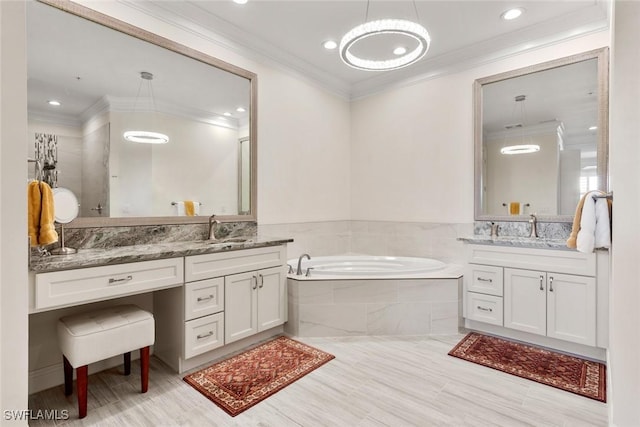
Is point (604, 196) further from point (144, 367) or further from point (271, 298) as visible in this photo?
point (144, 367)

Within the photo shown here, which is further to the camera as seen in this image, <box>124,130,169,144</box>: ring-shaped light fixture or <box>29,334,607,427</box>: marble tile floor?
<box>124,130,169,144</box>: ring-shaped light fixture

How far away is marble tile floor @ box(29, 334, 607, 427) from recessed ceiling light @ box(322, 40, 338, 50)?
2985mm

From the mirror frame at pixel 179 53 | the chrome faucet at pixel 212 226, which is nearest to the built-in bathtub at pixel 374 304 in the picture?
the chrome faucet at pixel 212 226

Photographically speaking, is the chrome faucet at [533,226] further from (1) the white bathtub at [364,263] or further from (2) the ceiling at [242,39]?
(2) the ceiling at [242,39]

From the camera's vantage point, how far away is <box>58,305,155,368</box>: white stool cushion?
1.76m

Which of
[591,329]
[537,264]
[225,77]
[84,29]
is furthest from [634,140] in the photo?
[84,29]

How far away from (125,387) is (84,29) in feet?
7.93

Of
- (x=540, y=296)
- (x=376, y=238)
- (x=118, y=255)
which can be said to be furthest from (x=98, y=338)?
(x=540, y=296)

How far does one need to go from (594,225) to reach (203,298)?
8.67 ft

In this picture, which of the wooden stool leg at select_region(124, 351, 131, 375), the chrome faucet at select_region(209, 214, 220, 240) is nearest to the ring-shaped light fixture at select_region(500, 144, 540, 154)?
the chrome faucet at select_region(209, 214, 220, 240)

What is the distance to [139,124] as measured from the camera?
2514 millimetres

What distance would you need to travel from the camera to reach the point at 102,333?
1.82 m

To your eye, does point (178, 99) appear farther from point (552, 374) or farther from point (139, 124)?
point (552, 374)

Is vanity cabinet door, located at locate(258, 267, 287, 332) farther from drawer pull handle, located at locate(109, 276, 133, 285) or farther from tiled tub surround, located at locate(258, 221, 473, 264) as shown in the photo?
drawer pull handle, located at locate(109, 276, 133, 285)
